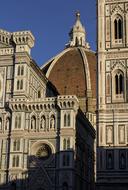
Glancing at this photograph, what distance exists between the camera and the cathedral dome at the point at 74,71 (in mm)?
69275

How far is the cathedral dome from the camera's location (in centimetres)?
6928

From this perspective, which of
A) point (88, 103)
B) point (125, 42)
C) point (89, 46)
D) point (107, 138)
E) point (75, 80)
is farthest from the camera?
point (89, 46)

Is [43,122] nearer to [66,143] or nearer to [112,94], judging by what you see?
[66,143]

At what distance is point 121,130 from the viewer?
132 ft

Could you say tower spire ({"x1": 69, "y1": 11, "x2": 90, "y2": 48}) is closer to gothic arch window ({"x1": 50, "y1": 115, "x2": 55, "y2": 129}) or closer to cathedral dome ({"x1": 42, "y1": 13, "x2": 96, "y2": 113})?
cathedral dome ({"x1": 42, "y1": 13, "x2": 96, "y2": 113})

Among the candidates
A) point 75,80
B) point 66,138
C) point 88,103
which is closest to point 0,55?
point 66,138

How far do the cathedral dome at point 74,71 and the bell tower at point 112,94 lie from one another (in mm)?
23776

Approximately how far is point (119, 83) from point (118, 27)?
5254mm

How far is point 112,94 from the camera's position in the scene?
41.4 metres

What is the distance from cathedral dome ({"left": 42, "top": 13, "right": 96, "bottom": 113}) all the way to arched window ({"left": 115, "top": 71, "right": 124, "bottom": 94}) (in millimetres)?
24608

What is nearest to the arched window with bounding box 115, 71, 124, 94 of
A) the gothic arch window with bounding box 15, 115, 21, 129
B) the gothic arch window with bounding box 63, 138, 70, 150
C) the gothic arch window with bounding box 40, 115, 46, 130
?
the gothic arch window with bounding box 63, 138, 70, 150

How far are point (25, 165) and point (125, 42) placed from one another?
13369 mm

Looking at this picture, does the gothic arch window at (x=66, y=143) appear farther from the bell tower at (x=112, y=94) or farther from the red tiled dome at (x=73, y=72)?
the red tiled dome at (x=73, y=72)

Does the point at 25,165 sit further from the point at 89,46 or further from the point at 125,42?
the point at 89,46
